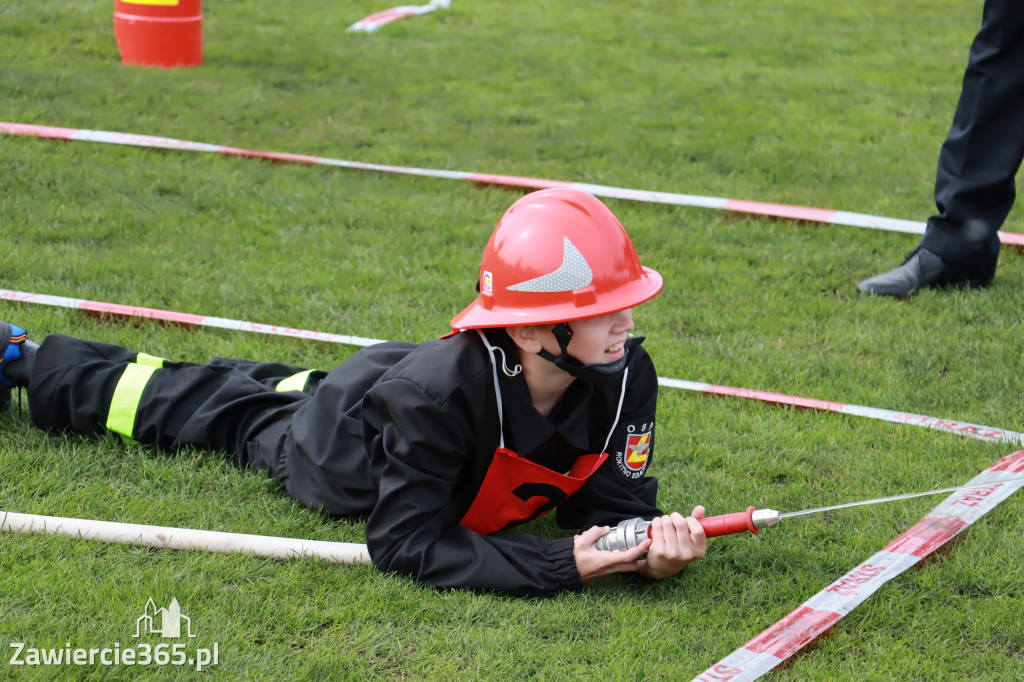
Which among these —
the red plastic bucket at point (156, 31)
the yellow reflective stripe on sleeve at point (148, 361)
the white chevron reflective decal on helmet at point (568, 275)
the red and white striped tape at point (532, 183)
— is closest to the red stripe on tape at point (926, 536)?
Answer: the white chevron reflective decal on helmet at point (568, 275)

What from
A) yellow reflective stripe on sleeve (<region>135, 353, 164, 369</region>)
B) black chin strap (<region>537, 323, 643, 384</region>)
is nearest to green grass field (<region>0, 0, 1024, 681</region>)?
yellow reflective stripe on sleeve (<region>135, 353, 164, 369</region>)

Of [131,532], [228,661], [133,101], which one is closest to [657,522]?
[228,661]

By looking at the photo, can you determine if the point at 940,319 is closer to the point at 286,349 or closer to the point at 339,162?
the point at 286,349

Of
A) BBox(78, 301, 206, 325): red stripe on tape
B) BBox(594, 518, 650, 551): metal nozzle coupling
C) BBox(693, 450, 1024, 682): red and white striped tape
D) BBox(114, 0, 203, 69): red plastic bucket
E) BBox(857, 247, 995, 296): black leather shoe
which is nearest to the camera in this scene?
BBox(693, 450, 1024, 682): red and white striped tape

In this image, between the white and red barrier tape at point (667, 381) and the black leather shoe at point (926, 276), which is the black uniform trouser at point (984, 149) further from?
the white and red barrier tape at point (667, 381)

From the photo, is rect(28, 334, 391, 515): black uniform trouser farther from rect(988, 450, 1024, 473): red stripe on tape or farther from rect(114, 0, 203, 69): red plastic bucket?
rect(114, 0, 203, 69): red plastic bucket

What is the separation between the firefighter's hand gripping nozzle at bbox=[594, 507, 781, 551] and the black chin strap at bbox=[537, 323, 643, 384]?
44 cm

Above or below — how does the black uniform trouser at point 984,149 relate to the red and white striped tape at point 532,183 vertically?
above

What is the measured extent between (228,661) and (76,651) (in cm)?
38

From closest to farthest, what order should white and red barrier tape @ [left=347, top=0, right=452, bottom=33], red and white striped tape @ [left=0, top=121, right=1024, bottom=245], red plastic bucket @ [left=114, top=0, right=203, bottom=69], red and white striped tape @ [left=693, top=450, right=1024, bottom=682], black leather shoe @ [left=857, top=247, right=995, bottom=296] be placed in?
red and white striped tape @ [left=693, top=450, right=1024, bottom=682], black leather shoe @ [left=857, top=247, right=995, bottom=296], red and white striped tape @ [left=0, top=121, right=1024, bottom=245], red plastic bucket @ [left=114, top=0, right=203, bottom=69], white and red barrier tape @ [left=347, top=0, right=452, bottom=33]

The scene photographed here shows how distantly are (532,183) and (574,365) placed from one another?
14.1 feet

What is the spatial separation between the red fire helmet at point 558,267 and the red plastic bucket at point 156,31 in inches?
286

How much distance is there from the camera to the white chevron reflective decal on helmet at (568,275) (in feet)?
9.36

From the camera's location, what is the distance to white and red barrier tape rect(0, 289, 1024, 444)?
4.13 meters
